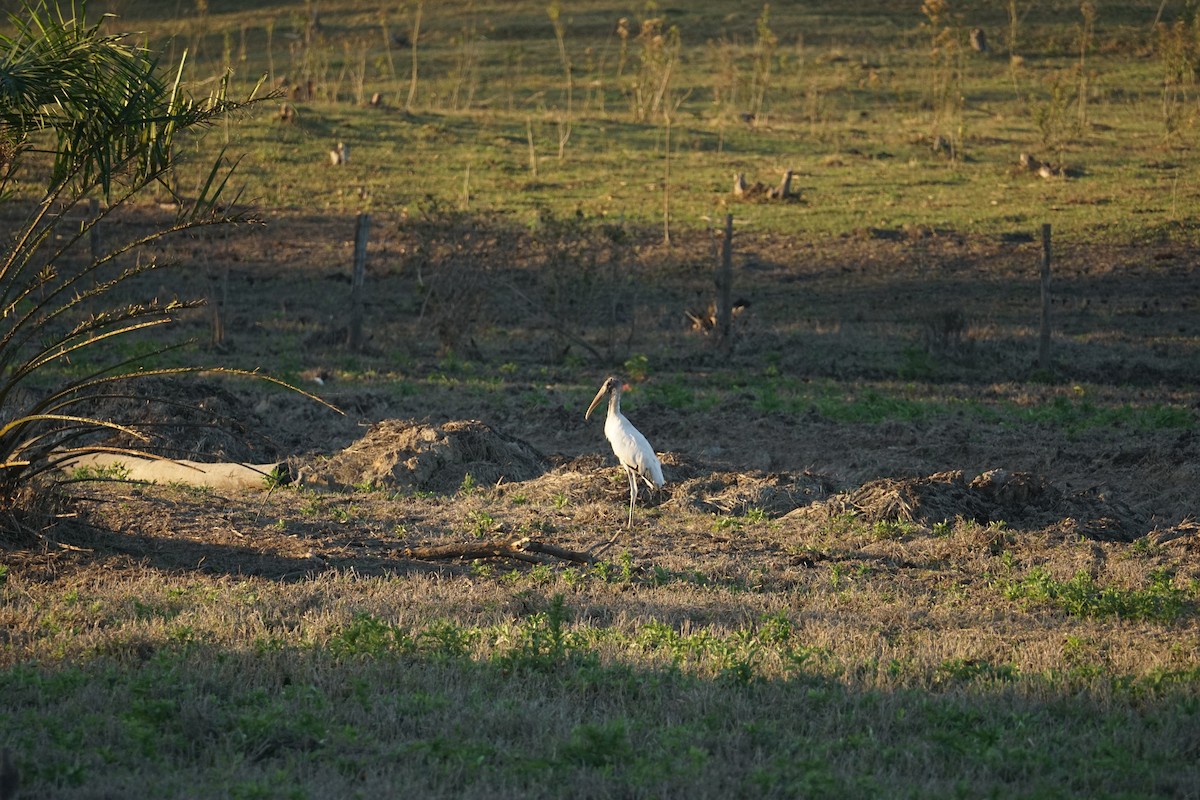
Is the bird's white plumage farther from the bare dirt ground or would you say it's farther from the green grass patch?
the green grass patch

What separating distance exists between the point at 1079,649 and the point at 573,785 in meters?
3.58

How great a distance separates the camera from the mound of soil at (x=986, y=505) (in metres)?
11.1

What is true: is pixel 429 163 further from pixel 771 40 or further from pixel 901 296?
pixel 901 296

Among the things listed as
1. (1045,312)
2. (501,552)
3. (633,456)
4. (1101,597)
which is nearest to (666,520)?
(633,456)

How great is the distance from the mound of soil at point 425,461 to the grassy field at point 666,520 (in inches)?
2.2

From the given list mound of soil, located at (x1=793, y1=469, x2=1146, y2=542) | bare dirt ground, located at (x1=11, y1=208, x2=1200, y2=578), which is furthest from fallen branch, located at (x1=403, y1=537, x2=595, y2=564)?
mound of soil, located at (x1=793, y1=469, x2=1146, y2=542)

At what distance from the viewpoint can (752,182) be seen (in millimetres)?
37062

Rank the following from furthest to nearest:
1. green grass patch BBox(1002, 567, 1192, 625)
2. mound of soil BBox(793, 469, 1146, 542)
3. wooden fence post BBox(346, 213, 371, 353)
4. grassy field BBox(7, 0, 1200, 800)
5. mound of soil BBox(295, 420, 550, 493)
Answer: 1. wooden fence post BBox(346, 213, 371, 353)
2. mound of soil BBox(295, 420, 550, 493)
3. mound of soil BBox(793, 469, 1146, 542)
4. green grass patch BBox(1002, 567, 1192, 625)
5. grassy field BBox(7, 0, 1200, 800)

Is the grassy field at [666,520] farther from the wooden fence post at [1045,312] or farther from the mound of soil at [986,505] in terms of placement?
the wooden fence post at [1045,312]

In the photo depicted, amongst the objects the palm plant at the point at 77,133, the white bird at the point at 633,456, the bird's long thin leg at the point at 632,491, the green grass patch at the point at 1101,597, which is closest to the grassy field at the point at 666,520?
the green grass patch at the point at 1101,597

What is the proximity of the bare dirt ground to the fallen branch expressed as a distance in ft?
0.67

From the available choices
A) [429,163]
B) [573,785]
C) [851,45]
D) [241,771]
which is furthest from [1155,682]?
[851,45]

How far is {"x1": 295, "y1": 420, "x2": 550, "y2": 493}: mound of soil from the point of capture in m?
12.7

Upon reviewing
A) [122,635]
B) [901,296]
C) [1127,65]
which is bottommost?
[901,296]
